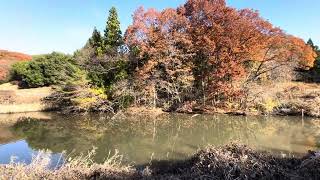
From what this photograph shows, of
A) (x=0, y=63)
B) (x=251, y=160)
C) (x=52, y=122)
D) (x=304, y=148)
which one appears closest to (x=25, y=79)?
(x=0, y=63)

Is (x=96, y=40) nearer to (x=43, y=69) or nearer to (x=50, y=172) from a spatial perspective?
(x=43, y=69)

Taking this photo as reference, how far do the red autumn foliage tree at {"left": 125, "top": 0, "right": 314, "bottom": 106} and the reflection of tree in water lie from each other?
3.65m

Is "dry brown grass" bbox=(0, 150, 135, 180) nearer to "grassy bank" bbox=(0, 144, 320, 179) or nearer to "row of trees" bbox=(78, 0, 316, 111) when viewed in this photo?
"grassy bank" bbox=(0, 144, 320, 179)

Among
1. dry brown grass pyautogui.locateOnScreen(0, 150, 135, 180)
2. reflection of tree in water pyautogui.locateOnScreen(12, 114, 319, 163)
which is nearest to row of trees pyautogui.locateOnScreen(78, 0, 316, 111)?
reflection of tree in water pyautogui.locateOnScreen(12, 114, 319, 163)

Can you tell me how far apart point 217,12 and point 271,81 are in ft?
25.1

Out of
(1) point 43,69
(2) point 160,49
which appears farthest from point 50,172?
(1) point 43,69

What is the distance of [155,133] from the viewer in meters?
18.4

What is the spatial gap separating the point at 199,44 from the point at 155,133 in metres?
10.8

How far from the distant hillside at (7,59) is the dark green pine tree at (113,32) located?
40.2 ft

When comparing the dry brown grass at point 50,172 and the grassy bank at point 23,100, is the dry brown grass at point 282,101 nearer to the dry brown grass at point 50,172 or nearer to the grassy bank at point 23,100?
the grassy bank at point 23,100

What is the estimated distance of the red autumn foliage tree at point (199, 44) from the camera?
87.0 feet

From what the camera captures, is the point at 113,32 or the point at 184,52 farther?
the point at 113,32

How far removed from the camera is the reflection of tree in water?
14.6m

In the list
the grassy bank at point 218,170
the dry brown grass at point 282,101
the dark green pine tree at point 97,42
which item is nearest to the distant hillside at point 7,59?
the dark green pine tree at point 97,42
